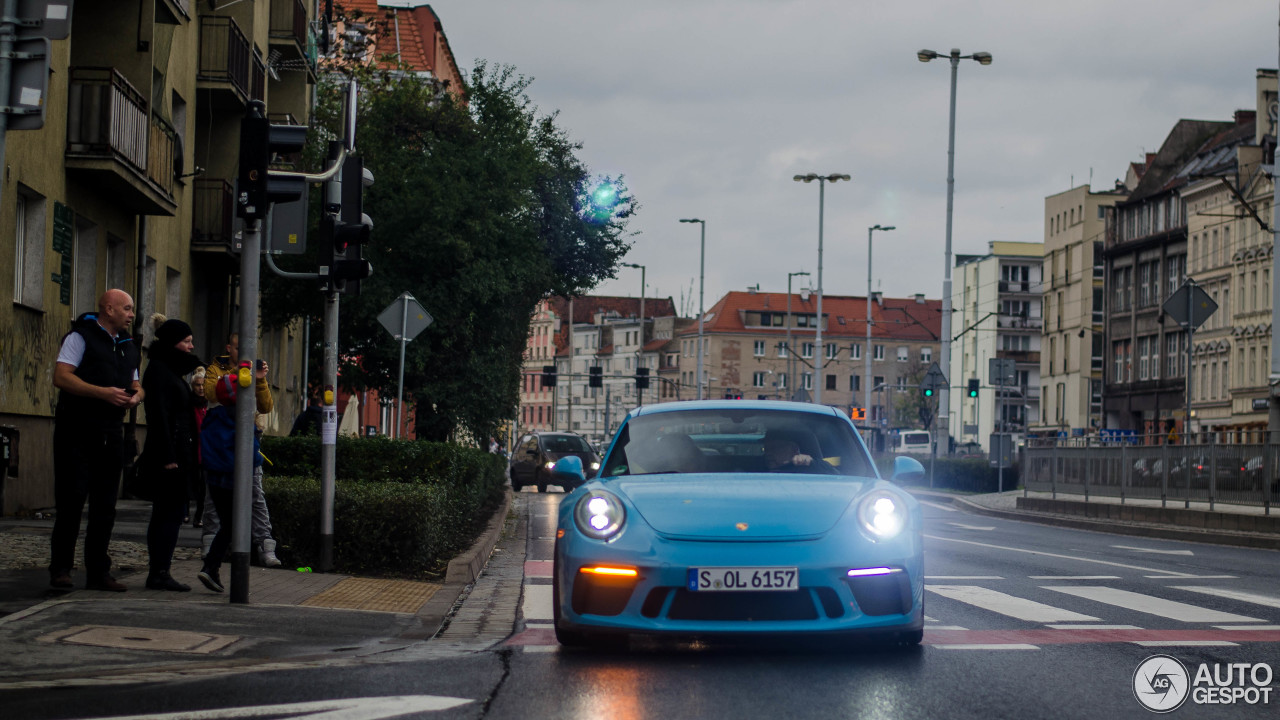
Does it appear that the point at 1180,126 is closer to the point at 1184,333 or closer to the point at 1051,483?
the point at 1184,333

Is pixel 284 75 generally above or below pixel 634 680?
above

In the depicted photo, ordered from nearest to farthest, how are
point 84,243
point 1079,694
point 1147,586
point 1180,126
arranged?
point 1079,694
point 1147,586
point 84,243
point 1180,126

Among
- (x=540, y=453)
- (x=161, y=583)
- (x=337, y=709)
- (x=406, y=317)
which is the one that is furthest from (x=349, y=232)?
(x=540, y=453)

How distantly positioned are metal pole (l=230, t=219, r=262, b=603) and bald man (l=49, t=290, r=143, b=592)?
0.67 meters

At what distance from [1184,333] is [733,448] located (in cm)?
7320

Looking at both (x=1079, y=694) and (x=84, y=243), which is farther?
(x=84, y=243)

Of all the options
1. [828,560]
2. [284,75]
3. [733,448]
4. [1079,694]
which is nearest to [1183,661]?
[1079,694]

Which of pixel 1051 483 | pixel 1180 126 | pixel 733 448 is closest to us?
pixel 733 448

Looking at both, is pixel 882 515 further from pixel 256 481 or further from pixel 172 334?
pixel 256 481

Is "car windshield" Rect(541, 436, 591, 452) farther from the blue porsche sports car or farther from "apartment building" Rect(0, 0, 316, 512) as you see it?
the blue porsche sports car

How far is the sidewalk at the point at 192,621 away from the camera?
7.52m

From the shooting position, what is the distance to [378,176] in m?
29.7

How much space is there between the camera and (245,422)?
10047 mm

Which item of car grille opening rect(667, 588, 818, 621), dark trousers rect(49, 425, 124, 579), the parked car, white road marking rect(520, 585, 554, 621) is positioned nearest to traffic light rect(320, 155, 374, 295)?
white road marking rect(520, 585, 554, 621)
